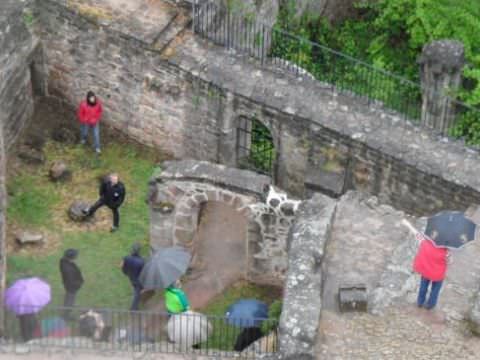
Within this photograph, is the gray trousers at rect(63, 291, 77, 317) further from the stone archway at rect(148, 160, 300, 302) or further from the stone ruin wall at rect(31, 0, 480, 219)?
the stone ruin wall at rect(31, 0, 480, 219)

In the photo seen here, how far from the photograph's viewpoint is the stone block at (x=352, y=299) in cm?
1719

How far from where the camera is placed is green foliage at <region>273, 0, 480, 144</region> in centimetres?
2416

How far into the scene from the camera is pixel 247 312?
19.2 meters

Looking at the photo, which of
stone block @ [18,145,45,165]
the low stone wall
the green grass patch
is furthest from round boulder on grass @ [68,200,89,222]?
the low stone wall

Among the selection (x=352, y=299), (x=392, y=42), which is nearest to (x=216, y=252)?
(x=352, y=299)

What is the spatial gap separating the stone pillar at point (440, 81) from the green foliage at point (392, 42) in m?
0.41

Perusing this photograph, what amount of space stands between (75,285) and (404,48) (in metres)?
11.4

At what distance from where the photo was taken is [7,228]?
22.9 m

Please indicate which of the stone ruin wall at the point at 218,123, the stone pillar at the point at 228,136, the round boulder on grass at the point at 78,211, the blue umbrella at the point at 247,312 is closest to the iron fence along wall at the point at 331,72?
the stone ruin wall at the point at 218,123

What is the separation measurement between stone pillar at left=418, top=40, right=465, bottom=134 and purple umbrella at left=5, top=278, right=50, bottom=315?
7928 millimetres

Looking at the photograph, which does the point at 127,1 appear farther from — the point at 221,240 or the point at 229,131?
the point at 221,240

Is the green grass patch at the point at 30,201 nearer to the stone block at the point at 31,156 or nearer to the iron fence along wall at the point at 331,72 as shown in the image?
A: the stone block at the point at 31,156

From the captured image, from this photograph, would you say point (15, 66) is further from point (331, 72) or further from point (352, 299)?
point (352, 299)

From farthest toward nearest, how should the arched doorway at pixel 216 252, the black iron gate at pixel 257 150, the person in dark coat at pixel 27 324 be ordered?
the black iron gate at pixel 257 150, the arched doorway at pixel 216 252, the person in dark coat at pixel 27 324
